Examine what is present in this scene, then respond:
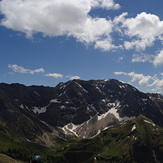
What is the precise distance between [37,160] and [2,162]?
139276mm

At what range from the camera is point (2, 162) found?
151 m

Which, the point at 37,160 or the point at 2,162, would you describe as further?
the point at 2,162

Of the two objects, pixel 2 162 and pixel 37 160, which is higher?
pixel 37 160

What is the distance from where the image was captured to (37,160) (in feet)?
70.2
